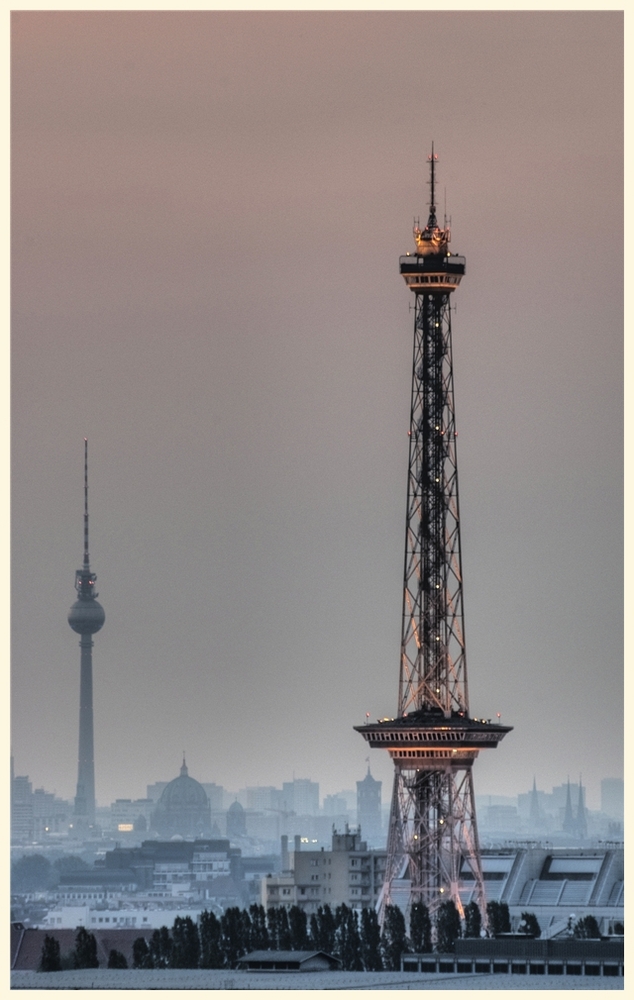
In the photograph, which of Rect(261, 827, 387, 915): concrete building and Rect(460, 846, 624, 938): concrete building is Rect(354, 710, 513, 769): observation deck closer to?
Rect(460, 846, 624, 938): concrete building

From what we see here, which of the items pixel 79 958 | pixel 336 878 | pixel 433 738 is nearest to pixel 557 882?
pixel 336 878

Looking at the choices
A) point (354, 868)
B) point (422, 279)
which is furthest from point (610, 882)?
point (422, 279)

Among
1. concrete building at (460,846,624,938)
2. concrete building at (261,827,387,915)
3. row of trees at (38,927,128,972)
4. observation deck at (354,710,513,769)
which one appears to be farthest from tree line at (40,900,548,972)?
concrete building at (261,827,387,915)

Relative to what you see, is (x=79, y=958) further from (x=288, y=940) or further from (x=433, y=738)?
(x=433, y=738)

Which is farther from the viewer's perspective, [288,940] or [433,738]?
[433,738]

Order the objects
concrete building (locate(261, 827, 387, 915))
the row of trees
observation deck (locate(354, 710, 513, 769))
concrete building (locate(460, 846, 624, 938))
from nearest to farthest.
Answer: the row of trees < observation deck (locate(354, 710, 513, 769)) < concrete building (locate(460, 846, 624, 938)) < concrete building (locate(261, 827, 387, 915))

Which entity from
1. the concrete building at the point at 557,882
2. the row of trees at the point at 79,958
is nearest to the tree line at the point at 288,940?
the row of trees at the point at 79,958
